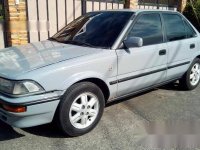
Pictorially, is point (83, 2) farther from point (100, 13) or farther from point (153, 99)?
point (153, 99)

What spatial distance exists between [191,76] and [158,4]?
5.65 metres

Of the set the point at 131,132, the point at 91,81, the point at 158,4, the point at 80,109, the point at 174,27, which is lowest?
→ the point at 131,132

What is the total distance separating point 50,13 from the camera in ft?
23.8

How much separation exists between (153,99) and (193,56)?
1182mm

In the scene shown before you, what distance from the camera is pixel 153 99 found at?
507cm

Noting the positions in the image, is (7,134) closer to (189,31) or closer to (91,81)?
(91,81)

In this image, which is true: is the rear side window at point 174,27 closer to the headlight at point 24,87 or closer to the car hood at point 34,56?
the car hood at point 34,56

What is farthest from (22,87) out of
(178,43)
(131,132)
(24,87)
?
(178,43)

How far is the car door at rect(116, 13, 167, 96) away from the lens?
13.2 feet

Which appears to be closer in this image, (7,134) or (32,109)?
(32,109)

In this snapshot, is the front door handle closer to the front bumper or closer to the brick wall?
the front bumper

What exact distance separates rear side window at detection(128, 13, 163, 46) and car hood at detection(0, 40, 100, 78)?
82cm

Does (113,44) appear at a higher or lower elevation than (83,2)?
lower

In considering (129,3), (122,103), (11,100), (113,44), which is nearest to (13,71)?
(11,100)
